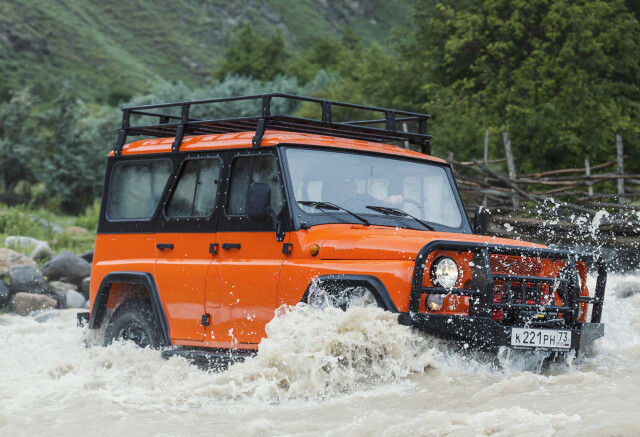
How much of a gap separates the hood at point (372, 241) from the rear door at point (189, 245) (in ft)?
4.03

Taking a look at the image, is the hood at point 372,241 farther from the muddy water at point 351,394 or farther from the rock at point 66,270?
the rock at point 66,270

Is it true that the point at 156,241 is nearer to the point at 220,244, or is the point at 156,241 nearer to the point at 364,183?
the point at 220,244

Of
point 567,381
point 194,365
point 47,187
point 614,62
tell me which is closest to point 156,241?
point 194,365

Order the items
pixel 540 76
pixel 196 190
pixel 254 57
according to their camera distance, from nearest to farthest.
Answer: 1. pixel 196 190
2. pixel 540 76
3. pixel 254 57

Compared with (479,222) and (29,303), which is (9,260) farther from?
(479,222)

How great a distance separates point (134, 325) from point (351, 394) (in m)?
2.96

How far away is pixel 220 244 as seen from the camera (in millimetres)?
8133

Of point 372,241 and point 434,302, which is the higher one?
point 372,241

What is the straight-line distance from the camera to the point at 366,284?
687 cm

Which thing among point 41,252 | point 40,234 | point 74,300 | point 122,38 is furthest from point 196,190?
point 122,38

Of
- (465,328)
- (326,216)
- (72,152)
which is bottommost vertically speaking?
(465,328)

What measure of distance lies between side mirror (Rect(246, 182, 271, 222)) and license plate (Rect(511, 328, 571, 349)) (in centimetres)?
210

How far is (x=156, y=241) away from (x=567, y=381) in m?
3.93

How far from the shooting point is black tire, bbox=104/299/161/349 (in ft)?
28.9
